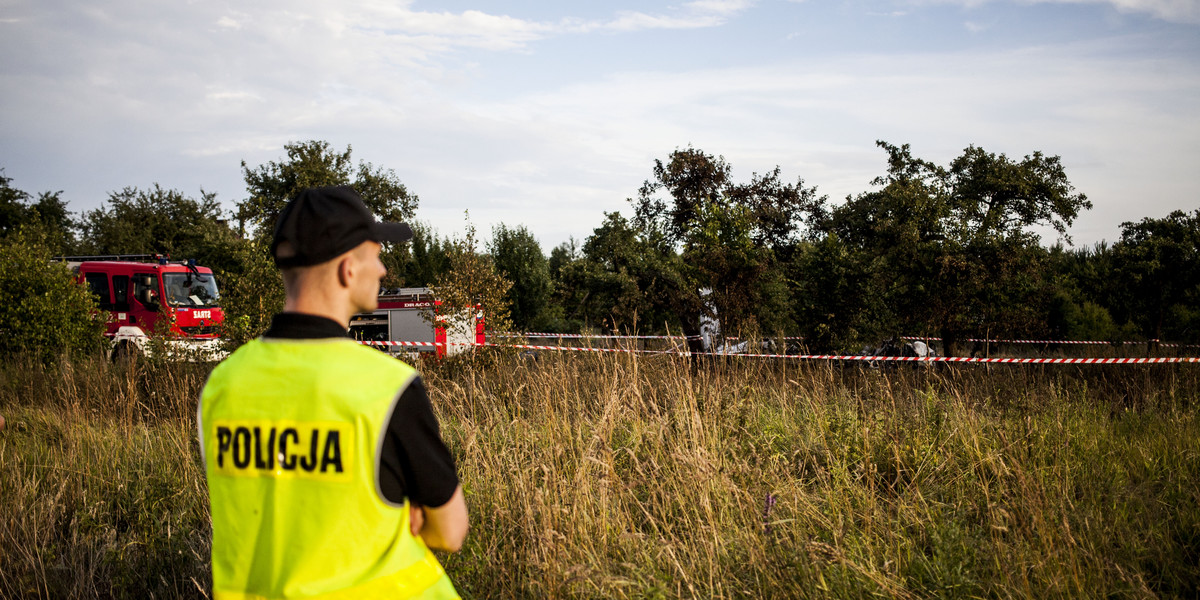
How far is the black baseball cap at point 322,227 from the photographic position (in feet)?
5.33

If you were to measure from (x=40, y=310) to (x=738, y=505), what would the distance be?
12.4 meters

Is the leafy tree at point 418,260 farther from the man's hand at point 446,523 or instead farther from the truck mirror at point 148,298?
the man's hand at point 446,523

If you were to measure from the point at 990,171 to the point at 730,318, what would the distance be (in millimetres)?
5842

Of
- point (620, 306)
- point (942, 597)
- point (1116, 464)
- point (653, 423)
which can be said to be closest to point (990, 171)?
point (620, 306)

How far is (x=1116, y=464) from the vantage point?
15.4ft

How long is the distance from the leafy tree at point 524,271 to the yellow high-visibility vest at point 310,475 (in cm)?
2526

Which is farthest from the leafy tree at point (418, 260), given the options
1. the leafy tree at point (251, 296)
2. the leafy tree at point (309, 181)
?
the leafy tree at point (251, 296)

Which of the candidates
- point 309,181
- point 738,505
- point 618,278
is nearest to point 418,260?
point 309,181

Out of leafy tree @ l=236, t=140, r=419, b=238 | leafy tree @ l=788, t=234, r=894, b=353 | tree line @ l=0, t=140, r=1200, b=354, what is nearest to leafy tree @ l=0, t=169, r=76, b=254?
leafy tree @ l=236, t=140, r=419, b=238

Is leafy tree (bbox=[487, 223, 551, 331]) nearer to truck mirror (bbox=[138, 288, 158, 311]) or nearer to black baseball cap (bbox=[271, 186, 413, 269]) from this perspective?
truck mirror (bbox=[138, 288, 158, 311])

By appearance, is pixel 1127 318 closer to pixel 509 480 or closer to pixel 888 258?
pixel 888 258

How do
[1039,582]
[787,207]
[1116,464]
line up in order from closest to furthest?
[1039,582] < [1116,464] < [787,207]

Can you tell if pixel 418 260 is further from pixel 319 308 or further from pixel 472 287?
pixel 319 308

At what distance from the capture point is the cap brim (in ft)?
5.74
